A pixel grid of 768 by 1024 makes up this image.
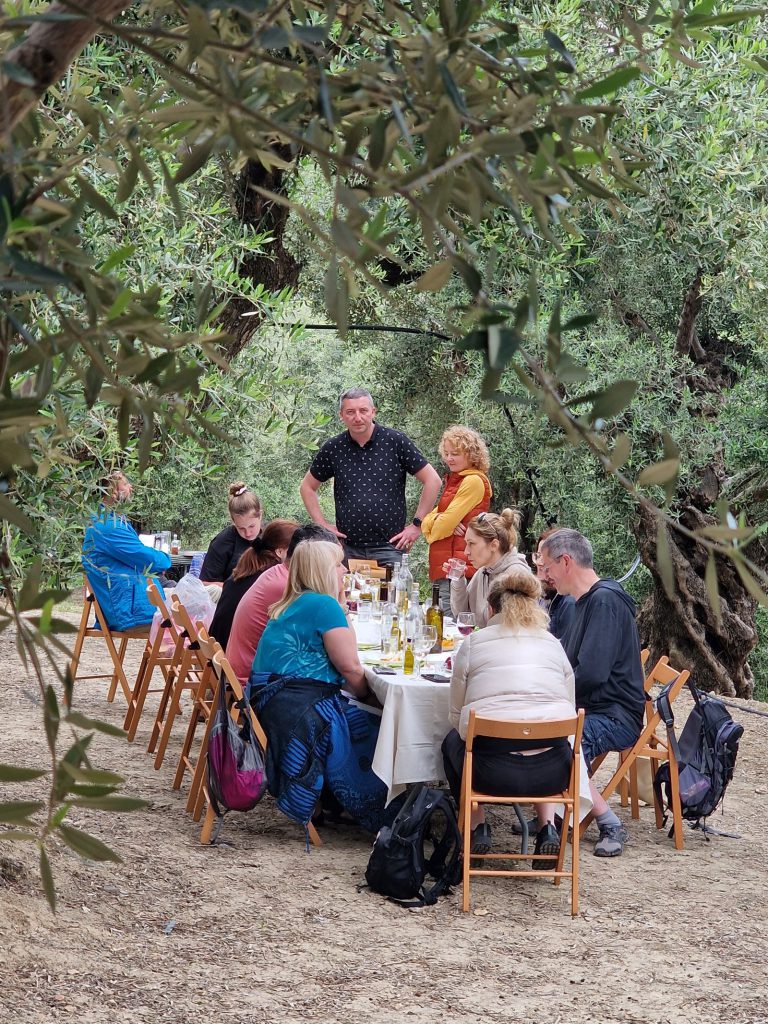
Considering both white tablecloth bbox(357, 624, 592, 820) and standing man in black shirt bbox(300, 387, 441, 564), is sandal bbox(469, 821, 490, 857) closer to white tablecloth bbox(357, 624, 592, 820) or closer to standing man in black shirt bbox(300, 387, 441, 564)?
white tablecloth bbox(357, 624, 592, 820)

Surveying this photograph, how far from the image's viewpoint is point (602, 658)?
5578 millimetres

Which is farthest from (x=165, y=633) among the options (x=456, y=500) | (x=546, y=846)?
(x=546, y=846)

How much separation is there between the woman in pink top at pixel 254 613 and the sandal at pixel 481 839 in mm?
1419

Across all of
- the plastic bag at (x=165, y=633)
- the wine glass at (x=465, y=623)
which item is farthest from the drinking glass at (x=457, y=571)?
the plastic bag at (x=165, y=633)

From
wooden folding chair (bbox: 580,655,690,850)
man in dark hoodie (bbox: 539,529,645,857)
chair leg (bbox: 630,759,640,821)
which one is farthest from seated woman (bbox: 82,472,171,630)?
chair leg (bbox: 630,759,640,821)

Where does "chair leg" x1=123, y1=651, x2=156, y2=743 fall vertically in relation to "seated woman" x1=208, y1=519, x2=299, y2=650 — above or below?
below

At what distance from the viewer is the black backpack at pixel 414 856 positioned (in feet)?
15.4

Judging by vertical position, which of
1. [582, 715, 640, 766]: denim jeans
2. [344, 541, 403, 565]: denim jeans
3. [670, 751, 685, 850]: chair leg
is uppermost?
[344, 541, 403, 565]: denim jeans

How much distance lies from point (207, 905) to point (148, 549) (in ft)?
10.4

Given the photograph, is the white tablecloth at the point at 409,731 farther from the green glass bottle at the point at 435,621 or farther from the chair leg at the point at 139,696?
the chair leg at the point at 139,696

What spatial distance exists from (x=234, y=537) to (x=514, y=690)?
339 cm

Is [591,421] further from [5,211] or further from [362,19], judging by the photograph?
[362,19]

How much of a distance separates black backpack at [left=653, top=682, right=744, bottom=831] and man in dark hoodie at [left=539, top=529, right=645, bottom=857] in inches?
9.3

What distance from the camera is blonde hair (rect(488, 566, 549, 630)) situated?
4.93 m
